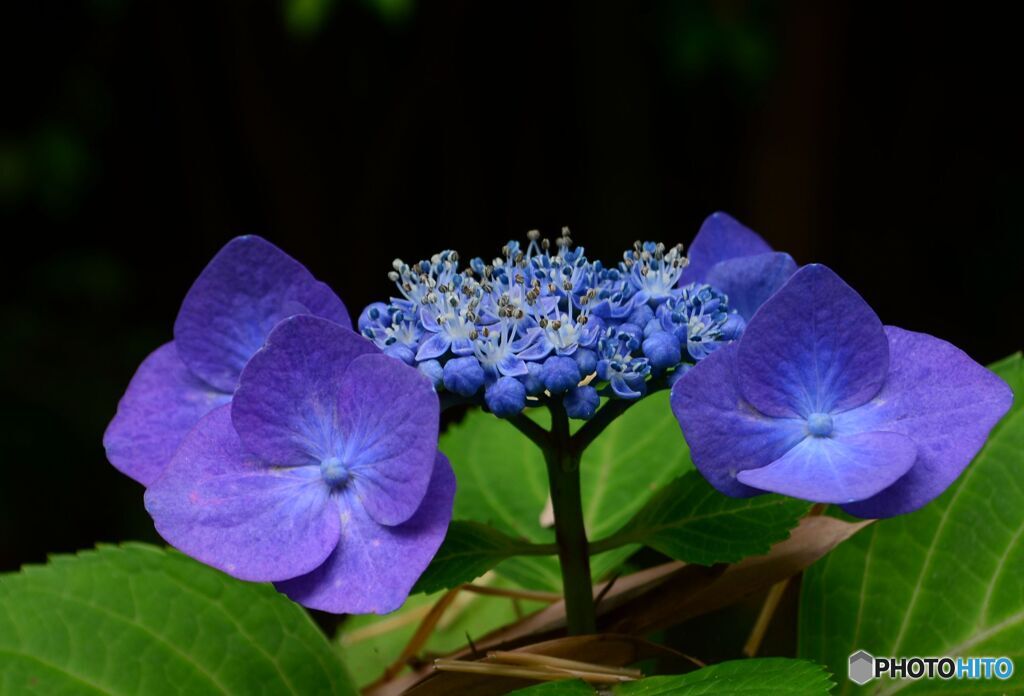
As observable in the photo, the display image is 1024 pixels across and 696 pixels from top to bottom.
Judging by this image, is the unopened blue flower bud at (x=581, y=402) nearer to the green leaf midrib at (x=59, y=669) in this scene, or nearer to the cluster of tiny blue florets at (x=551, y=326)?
the cluster of tiny blue florets at (x=551, y=326)

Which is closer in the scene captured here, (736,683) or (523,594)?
(736,683)

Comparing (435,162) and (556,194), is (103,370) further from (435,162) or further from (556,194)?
(556,194)

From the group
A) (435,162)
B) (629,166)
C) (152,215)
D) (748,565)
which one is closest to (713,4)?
(629,166)

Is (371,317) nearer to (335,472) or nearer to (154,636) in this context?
(335,472)

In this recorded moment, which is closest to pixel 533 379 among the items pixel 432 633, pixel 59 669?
pixel 59 669

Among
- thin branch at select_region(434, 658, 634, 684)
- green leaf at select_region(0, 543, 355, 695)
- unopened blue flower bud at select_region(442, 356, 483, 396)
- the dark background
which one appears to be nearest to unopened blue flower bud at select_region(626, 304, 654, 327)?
unopened blue flower bud at select_region(442, 356, 483, 396)

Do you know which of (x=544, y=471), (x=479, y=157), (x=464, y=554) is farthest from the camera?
(x=479, y=157)
